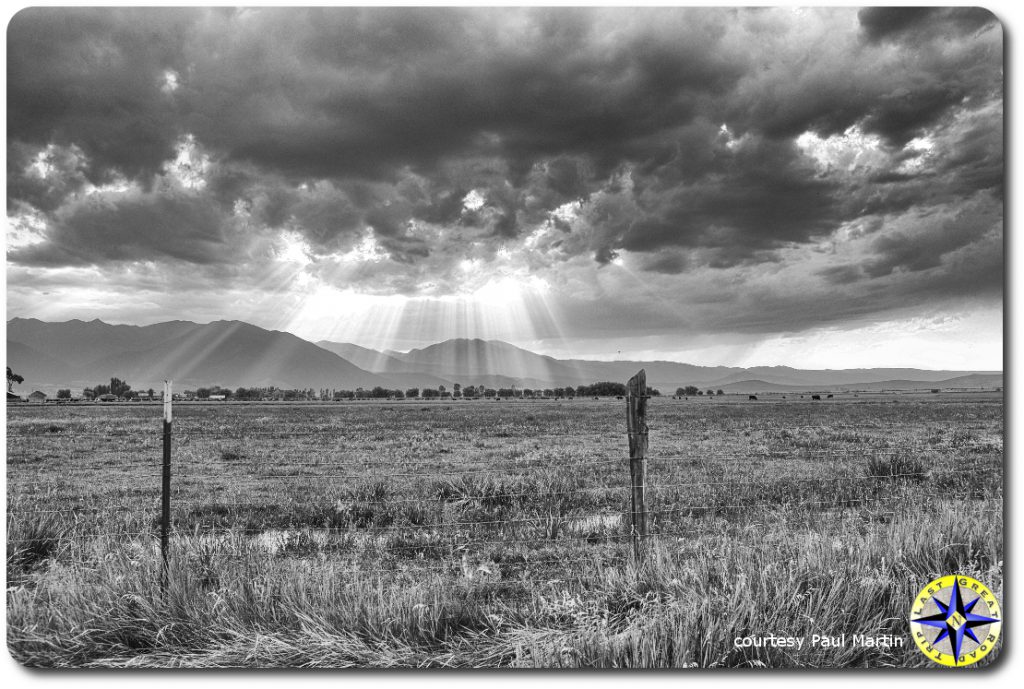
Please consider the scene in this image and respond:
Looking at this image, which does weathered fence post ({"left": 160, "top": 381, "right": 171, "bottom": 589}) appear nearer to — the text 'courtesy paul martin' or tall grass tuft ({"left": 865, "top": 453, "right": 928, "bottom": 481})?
the text 'courtesy paul martin'

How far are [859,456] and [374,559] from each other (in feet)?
44.7

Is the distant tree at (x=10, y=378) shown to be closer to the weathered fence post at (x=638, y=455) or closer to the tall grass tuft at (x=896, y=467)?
the weathered fence post at (x=638, y=455)

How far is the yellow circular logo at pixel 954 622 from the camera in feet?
14.7

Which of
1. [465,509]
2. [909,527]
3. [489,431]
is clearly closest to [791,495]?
[909,527]

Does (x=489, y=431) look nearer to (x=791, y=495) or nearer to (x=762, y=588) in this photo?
(x=791, y=495)

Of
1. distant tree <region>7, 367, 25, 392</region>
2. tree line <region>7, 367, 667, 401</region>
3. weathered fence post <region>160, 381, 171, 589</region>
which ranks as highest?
distant tree <region>7, 367, 25, 392</region>

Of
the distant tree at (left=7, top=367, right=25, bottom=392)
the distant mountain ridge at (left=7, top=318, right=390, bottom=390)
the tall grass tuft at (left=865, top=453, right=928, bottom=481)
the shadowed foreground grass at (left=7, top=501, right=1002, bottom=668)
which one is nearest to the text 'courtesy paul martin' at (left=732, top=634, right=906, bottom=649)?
the shadowed foreground grass at (left=7, top=501, right=1002, bottom=668)

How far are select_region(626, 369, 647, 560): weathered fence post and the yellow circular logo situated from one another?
2.04 m

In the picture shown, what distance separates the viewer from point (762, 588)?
4484 mm

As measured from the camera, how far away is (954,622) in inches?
179

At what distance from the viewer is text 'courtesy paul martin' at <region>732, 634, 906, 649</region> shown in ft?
14.0

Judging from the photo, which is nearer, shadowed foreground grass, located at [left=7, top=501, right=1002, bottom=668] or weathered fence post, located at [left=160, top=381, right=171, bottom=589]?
shadowed foreground grass, located at [left=7, top=501, right=1002, bottom=668]

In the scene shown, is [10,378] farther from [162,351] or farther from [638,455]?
[162,351]

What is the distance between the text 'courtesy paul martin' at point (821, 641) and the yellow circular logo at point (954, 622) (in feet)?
0.75
